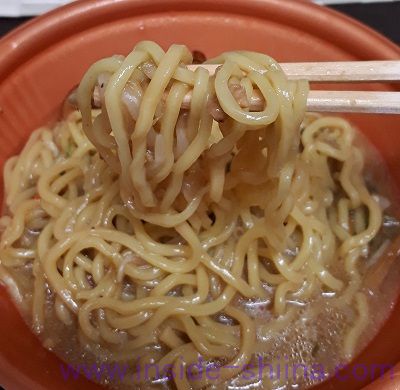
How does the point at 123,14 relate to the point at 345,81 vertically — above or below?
above

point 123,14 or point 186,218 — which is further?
point 123,14

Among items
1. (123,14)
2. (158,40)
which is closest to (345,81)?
(158,40)

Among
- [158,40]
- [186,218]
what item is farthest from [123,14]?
[186,218]

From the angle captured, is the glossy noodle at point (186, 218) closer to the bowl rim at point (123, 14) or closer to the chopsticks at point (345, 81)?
the chopsticks at point (345, 81)

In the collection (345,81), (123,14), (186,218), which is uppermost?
(123,14)

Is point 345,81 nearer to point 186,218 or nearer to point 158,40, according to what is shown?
point 186,218

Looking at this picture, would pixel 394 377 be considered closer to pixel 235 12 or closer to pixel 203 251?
pixel 203 251
